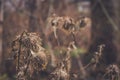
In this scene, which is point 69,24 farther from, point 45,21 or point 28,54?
Result: point 45,21

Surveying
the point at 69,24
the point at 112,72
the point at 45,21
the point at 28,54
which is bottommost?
the point at 112,72

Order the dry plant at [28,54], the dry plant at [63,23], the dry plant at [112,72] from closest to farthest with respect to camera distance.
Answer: the dry plant at [28,54] → the dry plant at [112,72] → the dry plant at [63,23]

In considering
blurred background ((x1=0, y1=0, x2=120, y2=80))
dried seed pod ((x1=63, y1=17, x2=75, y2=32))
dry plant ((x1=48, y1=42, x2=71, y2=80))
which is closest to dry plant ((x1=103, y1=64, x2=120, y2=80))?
dry plant ((x1=48, y1=42, x2=71, y2=80))

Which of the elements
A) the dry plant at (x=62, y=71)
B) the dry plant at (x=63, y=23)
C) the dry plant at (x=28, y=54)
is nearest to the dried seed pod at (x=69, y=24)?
the dry plant at (x=63, y=23)

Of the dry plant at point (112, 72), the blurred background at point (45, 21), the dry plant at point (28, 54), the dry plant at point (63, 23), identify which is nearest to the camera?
the dry plant at point (28, 54)

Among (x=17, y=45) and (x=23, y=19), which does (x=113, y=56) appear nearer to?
(x=23, y=19)

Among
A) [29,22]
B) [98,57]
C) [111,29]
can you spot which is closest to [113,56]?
[111,29]

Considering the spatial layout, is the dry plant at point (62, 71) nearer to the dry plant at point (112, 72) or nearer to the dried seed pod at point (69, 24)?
the dried seed pod at point (69, 24)

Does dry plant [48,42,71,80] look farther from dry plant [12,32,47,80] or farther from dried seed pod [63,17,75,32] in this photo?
dried seed pod [63,17,75,32]

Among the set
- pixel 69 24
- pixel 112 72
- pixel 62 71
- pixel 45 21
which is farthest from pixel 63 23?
pixel 45 21
